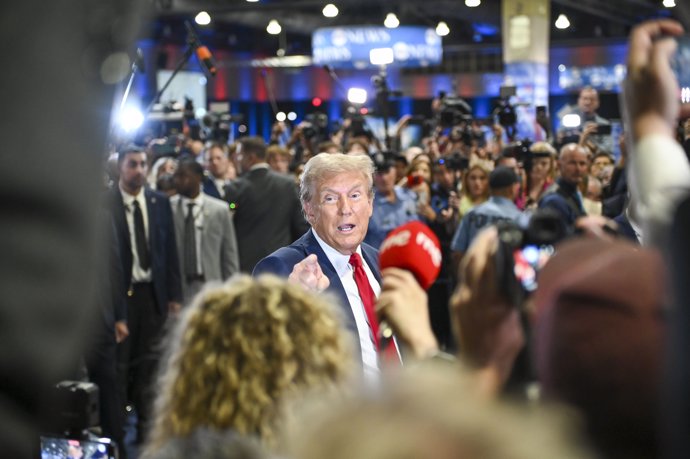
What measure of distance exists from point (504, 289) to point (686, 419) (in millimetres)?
454

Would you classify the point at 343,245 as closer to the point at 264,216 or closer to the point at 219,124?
the point at 264,216

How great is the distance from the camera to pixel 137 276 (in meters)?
6.75

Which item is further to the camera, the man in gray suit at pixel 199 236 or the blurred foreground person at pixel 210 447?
the man in gray suit at pixel 199 236

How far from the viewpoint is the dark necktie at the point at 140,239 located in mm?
6691

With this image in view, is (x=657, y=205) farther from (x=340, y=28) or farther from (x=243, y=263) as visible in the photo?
(x=340, y=28)

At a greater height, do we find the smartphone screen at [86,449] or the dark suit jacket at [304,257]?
the dark suit jacket at [304,257]

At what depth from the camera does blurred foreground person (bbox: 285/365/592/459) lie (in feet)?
2.65

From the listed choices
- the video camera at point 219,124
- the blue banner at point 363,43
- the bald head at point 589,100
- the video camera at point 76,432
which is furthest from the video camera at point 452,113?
the blue banner at point 363,43

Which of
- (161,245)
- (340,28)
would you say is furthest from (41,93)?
(340,28)

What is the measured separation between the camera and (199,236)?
23.5ft

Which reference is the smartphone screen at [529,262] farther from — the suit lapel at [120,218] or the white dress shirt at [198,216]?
the white dress shirt at [198,216]

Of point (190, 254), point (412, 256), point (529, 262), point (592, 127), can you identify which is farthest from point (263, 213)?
point (529, 262)

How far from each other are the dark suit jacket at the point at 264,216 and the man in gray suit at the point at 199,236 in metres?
0.35

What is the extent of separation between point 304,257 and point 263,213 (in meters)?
4.31
